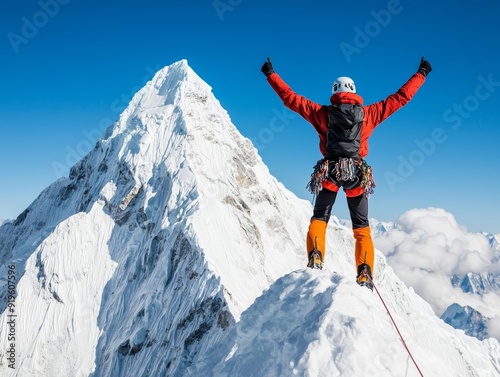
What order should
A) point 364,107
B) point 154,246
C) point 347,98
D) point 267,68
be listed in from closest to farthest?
point 347,98 < point 364,107 < point 267,68 < point 154,246

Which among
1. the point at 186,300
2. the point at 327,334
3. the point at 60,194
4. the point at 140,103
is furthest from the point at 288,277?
the point at 60,194

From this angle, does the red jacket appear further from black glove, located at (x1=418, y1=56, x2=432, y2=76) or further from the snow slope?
the snow slope

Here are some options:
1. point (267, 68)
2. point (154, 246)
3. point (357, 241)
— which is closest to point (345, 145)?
point (357, 241)

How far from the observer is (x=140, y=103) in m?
135

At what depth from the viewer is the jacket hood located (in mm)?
9414

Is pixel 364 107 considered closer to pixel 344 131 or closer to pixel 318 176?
pixel 344 131

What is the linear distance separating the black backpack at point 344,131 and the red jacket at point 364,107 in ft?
0.70

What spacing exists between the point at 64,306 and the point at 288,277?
94.4 metres

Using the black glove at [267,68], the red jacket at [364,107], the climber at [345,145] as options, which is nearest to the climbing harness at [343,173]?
the climber at [345,145]

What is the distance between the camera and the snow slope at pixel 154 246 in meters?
78.4

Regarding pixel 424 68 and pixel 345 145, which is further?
pixel 424 68

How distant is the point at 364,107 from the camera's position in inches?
385

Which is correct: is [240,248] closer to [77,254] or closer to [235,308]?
[235,308]

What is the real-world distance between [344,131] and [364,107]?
830 millimetres
